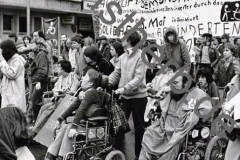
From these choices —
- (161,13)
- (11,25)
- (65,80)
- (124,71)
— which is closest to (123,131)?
(124,71)

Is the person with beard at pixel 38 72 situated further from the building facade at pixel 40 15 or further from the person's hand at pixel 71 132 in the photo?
the building facade at pixel 40 15

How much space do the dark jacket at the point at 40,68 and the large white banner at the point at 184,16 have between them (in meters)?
1.58

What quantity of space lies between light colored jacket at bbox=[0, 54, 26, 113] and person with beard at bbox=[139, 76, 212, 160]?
7.96ft

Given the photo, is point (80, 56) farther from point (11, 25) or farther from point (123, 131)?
point (11, 25)

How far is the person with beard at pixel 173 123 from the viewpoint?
239 inches

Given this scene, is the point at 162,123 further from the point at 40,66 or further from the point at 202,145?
the point at 40,66

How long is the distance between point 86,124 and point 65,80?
9.02 ft

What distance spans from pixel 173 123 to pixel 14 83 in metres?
2.82

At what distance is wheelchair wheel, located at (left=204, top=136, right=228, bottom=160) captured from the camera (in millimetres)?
6324

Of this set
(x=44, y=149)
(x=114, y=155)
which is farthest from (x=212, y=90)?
(x=44, y=149)

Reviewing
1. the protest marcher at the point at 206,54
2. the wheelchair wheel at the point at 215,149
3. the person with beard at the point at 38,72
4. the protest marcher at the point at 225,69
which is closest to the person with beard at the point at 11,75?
the person with beard at the point at 38,72

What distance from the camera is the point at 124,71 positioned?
700 centimetres

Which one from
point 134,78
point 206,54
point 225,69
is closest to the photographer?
point 134,78

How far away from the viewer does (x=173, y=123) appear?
6.40 m
